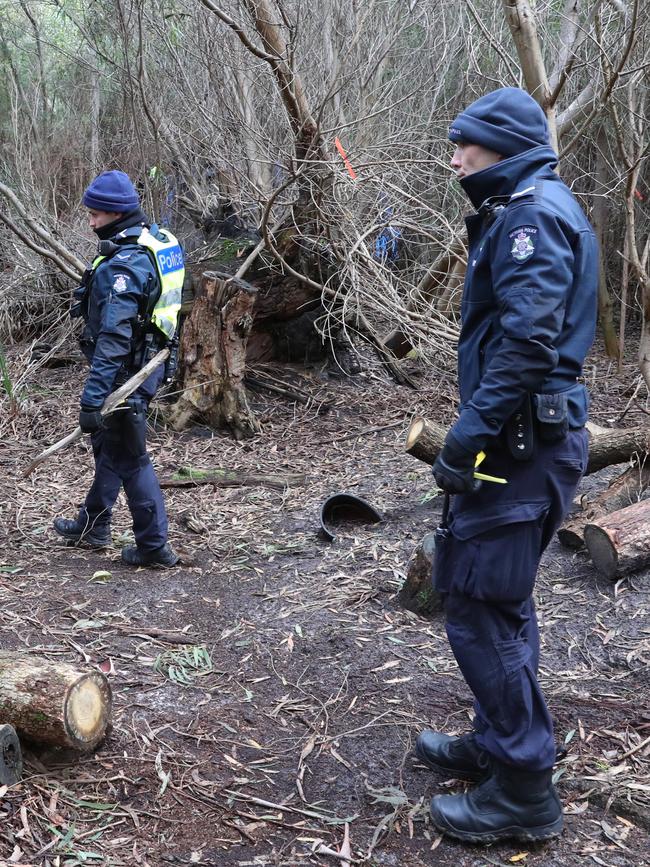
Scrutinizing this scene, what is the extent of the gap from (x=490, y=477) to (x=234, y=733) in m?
1.70

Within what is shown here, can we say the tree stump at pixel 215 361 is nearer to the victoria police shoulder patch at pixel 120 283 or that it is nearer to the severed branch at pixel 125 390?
the severed branch at pixel 125 390

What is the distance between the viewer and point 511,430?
101 inches

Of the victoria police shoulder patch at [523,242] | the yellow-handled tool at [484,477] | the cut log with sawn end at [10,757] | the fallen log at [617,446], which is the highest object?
the victoria police shoulder patch at [523,242]

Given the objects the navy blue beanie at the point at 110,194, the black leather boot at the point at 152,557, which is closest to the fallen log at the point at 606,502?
the black leather boot at the point at 152,557

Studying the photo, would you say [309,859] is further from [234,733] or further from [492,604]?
[492,604]

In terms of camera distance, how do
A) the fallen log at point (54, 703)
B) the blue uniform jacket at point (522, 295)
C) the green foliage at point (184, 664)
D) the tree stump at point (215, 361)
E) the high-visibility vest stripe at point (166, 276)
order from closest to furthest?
the blue uniform jacket at point (522, 295)
the fallen log at point (54, 703)
the green foliage at point (184, 664)
the high-visibility vest stripe at point (166, 276)
the tree stump at point (215, 361)

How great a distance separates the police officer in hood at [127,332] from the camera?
484 centimetres

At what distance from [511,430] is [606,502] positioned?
291 centimetres

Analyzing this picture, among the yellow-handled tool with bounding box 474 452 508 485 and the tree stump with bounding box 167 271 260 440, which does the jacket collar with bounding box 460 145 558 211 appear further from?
the tree stump with bounding box 167 271 260 440

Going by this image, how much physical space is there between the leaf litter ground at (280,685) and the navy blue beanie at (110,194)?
2.23 meters

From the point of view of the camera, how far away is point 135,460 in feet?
17.0

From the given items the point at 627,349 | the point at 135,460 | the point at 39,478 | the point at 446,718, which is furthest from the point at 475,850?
the point at 627,349

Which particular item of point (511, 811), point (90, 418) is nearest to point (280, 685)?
point (511, 811)

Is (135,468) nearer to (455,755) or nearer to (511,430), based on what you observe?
(455,755)
